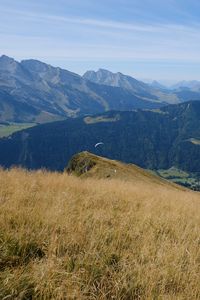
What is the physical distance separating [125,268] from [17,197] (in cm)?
413

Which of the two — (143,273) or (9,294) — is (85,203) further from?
(9,294)

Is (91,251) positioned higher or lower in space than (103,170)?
higher

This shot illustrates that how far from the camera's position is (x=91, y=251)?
6430mm

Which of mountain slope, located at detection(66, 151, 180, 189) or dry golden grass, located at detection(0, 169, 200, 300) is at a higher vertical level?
dry golden grass, located at detection(0, 169, 200, 300)

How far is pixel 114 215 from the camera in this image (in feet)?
30.6

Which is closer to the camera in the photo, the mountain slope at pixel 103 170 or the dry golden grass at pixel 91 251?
the dry golden grass at pixel 91 251

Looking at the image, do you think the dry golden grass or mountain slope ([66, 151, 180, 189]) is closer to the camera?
the dry golden grass

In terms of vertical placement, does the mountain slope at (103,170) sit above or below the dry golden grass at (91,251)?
below

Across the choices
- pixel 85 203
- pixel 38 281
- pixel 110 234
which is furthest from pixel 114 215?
pixel 38 281

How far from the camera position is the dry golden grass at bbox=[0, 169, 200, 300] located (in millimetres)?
5207

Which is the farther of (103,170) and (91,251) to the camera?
(103,170)

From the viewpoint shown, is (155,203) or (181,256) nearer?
(181,256)

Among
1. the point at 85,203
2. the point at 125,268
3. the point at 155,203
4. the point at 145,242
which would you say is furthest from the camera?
the point at 155,203

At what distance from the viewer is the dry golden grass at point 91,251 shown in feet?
17.1
